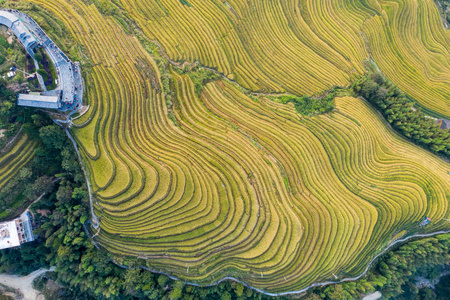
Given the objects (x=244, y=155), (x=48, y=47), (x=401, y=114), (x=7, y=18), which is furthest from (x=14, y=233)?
(x=401, y=114)

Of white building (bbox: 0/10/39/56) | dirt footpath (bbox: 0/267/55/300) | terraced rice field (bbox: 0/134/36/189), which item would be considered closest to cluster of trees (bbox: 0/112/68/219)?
terraced rice field (bbox: 0/134/36/189)

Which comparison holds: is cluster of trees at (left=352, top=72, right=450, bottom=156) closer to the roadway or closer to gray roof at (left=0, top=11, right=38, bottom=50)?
the roadway

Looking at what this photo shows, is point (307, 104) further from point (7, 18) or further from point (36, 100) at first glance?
point (7, 18)

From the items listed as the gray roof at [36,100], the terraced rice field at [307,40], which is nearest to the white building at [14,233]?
the gray roof at [36,100]

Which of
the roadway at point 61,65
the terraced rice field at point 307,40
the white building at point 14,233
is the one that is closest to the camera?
the white building at point 14,233

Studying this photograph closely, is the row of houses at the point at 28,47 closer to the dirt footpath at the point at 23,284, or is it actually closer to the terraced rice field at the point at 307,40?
the terraced rice field at the point at 307,40
